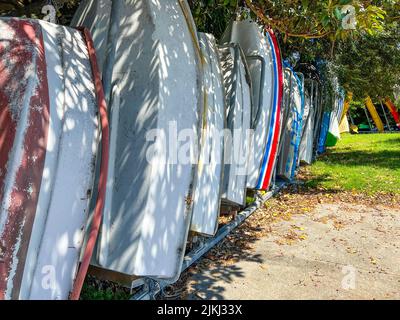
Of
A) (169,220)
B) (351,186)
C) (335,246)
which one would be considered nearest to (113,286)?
(169,220)

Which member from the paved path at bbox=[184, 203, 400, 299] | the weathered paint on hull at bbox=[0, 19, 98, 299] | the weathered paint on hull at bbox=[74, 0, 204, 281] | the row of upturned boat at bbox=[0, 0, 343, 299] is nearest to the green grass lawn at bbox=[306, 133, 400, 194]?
the paved path at bbox=[184, 203, 400, 299]

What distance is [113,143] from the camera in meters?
2.84

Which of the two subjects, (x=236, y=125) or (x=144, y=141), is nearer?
(x=144, y=141)

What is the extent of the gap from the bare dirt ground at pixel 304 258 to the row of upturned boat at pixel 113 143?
0.53m

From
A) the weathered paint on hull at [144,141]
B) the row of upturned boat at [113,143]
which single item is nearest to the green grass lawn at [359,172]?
the row of upturned boat at [113,143]

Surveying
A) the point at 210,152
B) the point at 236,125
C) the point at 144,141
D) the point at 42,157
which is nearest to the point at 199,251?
the point at 210,152

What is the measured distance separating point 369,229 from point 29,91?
4.80m

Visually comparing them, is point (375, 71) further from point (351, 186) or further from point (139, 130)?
point (139, 130)

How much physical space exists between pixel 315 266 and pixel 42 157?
302 cm

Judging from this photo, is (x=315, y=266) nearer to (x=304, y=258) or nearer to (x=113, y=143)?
(x=304, y=258)

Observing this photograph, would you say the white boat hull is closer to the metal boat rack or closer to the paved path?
the metal boat rack

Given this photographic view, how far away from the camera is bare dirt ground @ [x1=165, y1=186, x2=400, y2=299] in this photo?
3736 mm

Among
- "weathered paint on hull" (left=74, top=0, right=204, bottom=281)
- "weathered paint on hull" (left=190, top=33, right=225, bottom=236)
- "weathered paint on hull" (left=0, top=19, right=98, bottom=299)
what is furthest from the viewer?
"weathered paint on hull" (left=190, top=33, right=225, bottom=236)

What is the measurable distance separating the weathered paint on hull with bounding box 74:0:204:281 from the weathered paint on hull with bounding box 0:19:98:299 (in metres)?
0.39
